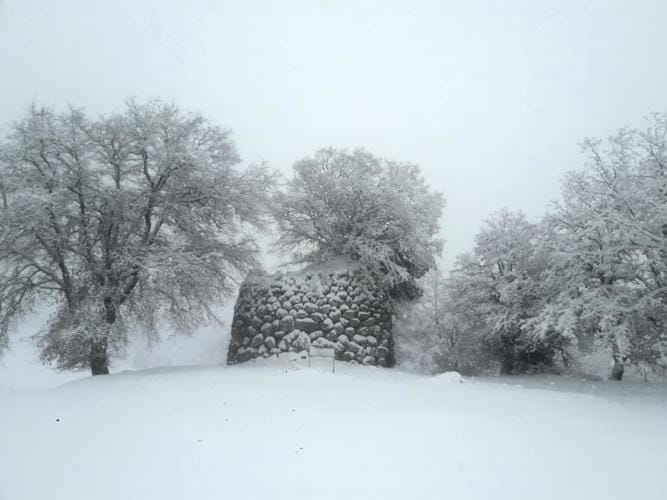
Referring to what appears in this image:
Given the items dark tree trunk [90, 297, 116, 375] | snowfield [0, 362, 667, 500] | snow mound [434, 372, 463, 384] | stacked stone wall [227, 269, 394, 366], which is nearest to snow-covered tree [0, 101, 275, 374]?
dark tree trunk [90, 297, 116, 375]

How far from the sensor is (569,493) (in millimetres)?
3875

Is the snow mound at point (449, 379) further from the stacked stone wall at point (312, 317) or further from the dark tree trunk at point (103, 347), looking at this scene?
the dark tree trunk at point (103, 347)

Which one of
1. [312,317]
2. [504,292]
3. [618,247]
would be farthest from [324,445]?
[504,292]

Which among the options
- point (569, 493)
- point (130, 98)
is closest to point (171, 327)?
point (130, 98)

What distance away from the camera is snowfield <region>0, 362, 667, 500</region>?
389cm

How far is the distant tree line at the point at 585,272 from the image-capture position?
31.7 feet

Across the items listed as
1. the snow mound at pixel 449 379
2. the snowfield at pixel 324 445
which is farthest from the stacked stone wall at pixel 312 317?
the snowfield at pixel 324 445

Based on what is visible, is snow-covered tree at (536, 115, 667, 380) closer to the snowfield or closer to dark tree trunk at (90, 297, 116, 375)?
the snowfield

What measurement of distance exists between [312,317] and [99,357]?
6372mm

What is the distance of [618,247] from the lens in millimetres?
9422

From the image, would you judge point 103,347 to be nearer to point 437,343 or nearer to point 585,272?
point 585,272

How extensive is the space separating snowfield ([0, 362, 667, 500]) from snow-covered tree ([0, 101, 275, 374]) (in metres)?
3.64

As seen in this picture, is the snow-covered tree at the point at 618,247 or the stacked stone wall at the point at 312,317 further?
the stacked stone wall at the point at 312,317

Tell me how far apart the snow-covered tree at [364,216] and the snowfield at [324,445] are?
6.82m
